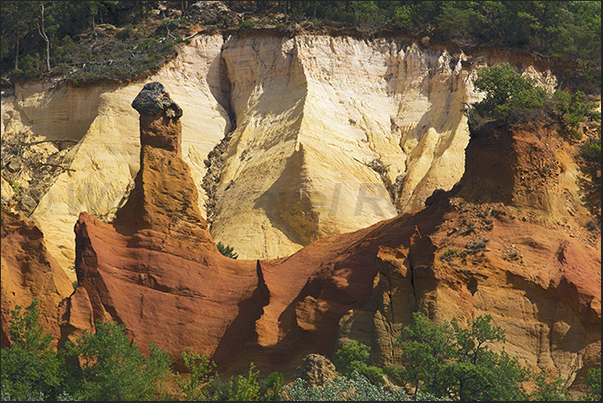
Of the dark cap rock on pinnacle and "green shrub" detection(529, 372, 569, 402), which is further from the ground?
the dark cap rock on pinnacle

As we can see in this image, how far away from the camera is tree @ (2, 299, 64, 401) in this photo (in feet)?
104

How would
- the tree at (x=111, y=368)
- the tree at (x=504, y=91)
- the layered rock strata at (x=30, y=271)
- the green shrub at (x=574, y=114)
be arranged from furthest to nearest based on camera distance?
the tree at (x=504, y=91) → the green shrub at (x=574, y=114) → the layered rock strata at (x=30, y=271) → the tree at (x=111, y=368)

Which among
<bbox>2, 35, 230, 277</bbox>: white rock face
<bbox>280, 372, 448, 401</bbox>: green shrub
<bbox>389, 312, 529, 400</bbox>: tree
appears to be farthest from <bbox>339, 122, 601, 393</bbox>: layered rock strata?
<bbox>2, 35, 230, 277</bbox>: white rock face

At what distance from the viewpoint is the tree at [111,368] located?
31.6 m

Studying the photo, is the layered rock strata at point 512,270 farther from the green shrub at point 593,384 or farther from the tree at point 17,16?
the tree at point 17,16

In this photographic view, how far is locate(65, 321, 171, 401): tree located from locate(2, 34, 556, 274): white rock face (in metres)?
18.2

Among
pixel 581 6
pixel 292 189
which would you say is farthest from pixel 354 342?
pixel 581 6

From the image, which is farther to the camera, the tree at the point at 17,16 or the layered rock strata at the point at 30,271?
the tree at the point at 17,16

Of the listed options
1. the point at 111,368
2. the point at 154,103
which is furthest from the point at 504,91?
the point at 111,368

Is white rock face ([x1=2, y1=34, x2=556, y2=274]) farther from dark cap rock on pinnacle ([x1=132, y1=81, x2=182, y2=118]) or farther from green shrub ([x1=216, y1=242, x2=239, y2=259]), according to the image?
dark cap rock on pinnacle ([x1=132, y1=81, x2=182, y2=118])

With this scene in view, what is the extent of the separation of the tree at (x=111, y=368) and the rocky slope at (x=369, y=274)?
118cm

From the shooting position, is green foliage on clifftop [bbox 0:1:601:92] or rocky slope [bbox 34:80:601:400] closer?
rocky slope [bbox 34:80:601:400]

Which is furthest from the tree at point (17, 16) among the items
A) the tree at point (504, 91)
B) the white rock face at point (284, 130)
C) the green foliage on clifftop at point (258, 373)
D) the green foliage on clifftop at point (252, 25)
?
the green foliage on clifftop at point (258, 373)

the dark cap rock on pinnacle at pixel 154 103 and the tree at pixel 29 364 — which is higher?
the dark cap rock on pinnacle at pixel 154 103
